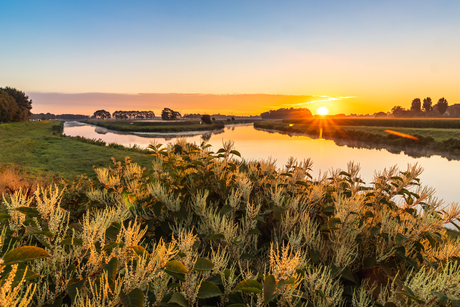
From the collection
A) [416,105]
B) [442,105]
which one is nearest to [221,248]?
[442,105]

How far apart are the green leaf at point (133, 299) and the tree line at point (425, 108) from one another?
17986 centimetres

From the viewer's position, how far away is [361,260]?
3.20 metres

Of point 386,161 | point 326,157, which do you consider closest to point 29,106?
point 326,157

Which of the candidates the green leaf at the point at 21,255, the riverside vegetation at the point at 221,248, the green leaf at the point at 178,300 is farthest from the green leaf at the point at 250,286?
the green leaf at the point at 21,255

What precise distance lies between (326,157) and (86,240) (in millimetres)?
29212

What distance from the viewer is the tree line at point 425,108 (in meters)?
133

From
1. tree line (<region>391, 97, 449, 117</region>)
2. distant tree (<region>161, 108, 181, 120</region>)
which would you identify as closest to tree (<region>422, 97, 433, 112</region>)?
tree line (<region>391, 97, 449, 117</region>)

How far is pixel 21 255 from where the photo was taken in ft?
4.25

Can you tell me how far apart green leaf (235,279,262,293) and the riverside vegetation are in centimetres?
1

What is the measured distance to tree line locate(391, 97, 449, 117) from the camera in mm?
132750

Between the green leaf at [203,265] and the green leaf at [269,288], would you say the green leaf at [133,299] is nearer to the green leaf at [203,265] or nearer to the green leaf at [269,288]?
the green leaf at [203,265]

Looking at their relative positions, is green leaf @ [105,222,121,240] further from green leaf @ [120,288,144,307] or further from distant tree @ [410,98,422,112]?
distant tree @ [410,98,422,112]

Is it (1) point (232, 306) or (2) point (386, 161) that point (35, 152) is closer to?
(1) point (232, 306)

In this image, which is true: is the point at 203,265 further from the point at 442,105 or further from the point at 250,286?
the point at 442,105
